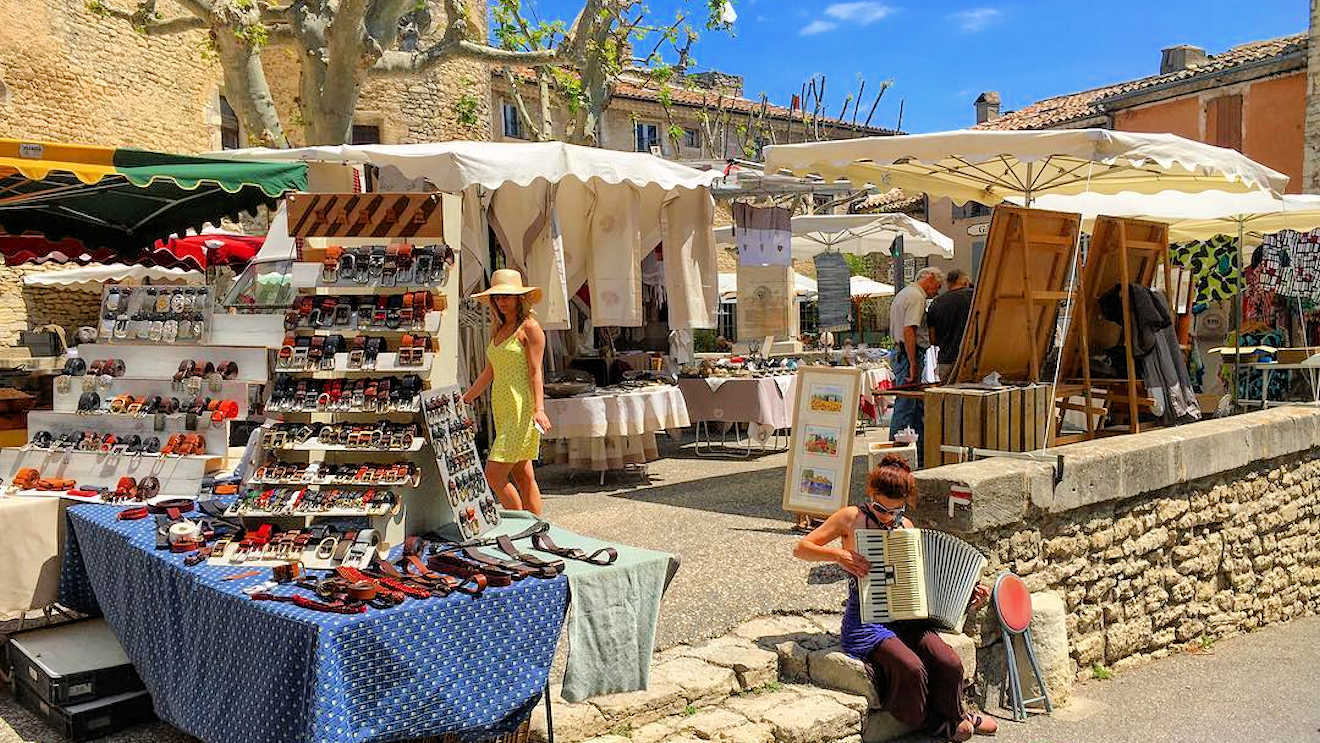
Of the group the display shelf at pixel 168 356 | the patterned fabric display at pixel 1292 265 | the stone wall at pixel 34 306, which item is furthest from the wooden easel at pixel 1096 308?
the stone wall at pixel 34 306

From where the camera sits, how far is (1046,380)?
24.2ft

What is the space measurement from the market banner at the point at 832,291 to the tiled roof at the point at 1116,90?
1202cm

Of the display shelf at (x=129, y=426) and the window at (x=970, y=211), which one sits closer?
the display shelf at (x=129, y=426)

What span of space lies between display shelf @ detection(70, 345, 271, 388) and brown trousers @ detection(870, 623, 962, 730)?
9.98ft

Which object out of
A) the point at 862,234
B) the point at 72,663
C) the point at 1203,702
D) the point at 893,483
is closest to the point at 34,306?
the point at 862,234

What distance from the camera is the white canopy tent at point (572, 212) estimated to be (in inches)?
290

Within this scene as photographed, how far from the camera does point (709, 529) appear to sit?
259 inches

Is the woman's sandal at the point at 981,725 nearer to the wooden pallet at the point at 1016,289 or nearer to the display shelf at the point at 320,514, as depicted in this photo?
the wooden pallet at the point at 1016,289

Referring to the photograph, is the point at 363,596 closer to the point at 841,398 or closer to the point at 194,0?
the point at 841,398

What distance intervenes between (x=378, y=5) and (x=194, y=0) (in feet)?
6.53

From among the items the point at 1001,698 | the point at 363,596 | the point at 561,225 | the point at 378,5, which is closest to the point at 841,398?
the point at 1001,698

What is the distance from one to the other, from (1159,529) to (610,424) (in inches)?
161

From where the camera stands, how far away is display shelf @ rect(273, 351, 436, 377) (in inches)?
148

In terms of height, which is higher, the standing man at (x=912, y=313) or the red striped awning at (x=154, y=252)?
the red striped awning at (x=154, y=252)
